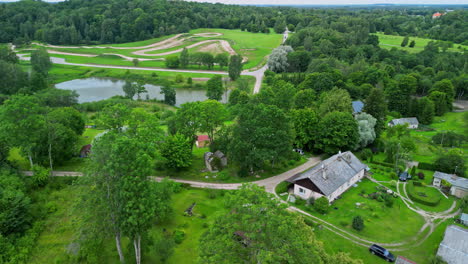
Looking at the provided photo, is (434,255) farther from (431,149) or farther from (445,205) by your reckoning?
(431,149)

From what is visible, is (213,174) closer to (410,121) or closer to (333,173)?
(333,173)

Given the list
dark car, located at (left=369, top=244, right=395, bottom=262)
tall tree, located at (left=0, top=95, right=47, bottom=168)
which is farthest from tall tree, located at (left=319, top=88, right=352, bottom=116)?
tall tree, located at (left=0, top=95, right=47, bottom=168)

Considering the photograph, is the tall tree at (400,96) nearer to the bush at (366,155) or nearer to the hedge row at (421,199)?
the bush at (366,155)

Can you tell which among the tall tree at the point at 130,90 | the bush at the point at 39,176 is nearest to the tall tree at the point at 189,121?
the bush at the point at 39,176

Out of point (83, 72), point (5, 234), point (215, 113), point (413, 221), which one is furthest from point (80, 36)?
→ point (413, 221)

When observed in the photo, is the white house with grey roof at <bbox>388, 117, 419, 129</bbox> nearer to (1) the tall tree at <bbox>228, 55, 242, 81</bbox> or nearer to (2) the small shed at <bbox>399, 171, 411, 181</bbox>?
(2) the small shed at <bbox>399, 171, 411, 181</bbox>
